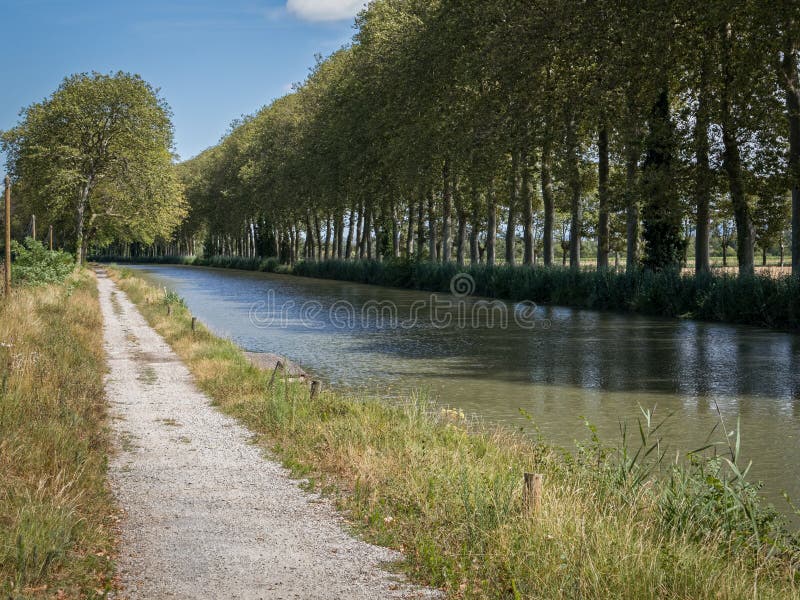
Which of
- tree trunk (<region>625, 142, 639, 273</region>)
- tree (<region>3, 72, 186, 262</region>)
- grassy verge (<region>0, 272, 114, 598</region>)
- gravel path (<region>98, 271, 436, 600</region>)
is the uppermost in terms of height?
tree (<region>3, 72, 186, 262</region>)

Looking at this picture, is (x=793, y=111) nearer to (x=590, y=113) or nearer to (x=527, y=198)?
(x=590, y=113)

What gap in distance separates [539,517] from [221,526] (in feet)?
8.57

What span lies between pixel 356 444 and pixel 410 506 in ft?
6.93

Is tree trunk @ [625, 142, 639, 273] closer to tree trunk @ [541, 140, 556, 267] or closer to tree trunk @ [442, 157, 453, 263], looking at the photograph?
tree trunk @ [541, 140, 556, 267]

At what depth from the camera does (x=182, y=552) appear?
622 cm

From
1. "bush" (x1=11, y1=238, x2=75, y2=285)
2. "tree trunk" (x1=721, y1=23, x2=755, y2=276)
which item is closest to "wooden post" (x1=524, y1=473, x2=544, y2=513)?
"tree trunk" (x1=721, y1=23, x2=755, y2=276)

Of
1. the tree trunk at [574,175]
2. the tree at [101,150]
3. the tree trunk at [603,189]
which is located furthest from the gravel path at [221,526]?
the tree at [101,150]

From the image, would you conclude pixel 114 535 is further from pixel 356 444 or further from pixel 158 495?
pixel 356 444

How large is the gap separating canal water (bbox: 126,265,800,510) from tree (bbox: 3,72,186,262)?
1101 inches

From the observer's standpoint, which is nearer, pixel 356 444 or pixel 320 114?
pixel 356 444

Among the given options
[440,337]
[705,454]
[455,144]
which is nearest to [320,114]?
[455,144]

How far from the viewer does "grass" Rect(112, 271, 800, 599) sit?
543 centimetres

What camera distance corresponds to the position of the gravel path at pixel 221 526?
5668 mm

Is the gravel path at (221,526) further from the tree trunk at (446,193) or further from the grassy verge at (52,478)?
the tree trunk at (446,193)
